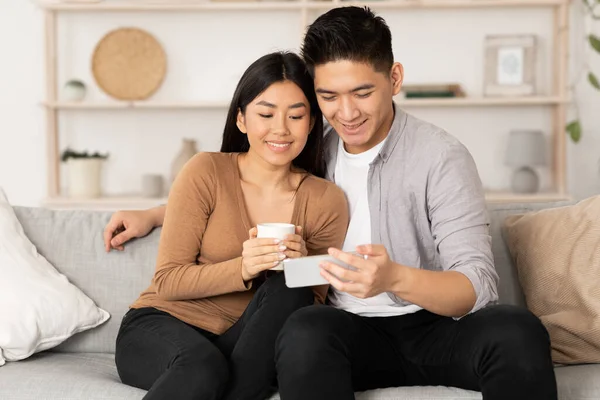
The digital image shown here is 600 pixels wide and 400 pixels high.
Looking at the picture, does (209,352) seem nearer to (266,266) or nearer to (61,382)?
(266,266)

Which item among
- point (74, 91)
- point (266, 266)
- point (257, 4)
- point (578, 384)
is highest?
point (257, 4)

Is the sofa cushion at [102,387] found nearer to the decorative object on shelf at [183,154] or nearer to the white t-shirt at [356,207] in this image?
the white t-shirt at [356,207]

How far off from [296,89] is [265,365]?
67cm

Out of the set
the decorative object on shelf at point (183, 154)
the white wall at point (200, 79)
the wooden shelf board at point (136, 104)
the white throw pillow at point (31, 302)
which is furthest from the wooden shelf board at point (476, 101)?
the white throw pillow at point (31, 302)

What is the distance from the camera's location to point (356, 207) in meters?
1.96

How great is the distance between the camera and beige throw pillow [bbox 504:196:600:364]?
187 centimetres

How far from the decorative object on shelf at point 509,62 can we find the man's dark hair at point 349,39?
2608mm

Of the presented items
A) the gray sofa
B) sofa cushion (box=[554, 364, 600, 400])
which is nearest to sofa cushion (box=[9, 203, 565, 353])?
the gray sofa

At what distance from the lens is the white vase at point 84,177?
4.27 meters

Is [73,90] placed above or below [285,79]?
above

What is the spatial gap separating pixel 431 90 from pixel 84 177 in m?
1.94

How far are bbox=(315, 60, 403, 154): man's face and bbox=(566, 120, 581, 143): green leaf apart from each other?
2.54m

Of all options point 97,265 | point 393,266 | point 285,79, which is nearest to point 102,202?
point 97,265

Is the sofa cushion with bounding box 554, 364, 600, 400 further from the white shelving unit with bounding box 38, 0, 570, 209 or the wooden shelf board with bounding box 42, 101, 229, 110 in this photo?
the wooden shelf board with bounding box 42, 101, 229, 110
